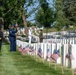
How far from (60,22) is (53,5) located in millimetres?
5322

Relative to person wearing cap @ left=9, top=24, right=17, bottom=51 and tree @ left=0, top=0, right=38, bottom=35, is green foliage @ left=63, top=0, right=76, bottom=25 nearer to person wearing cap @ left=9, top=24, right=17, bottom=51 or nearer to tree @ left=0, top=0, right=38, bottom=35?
tree @ left=0, top=0, right=38, bottom=35

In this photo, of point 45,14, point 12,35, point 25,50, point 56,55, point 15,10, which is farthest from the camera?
point 45,14

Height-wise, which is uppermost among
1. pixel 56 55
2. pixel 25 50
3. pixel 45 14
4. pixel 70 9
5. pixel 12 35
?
pixel 70 9

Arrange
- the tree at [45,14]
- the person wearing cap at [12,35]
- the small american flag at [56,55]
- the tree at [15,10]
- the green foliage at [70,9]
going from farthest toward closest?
the green foliage at [70,9] < the tree at [45,14] < the tree at [15,10] < the person wearing cap at [12,35] < the small american flag at [56,55]

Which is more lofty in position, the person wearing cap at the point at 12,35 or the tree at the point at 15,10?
the tree at the point at 15,10

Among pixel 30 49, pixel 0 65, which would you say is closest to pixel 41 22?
pixel 30 49

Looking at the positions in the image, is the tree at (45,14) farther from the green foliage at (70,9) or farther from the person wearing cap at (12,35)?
the person wearing cap at (12,35)

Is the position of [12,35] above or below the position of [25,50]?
above

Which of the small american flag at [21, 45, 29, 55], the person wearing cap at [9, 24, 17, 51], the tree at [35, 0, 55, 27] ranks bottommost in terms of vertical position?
the small american flag at [21, 45, 29, 55]

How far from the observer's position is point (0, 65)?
1936 cm

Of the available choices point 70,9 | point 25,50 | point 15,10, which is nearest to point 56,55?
point 25,50

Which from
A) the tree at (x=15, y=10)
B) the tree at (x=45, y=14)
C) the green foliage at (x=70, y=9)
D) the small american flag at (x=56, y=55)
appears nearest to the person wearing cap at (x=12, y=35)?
the small american flag at (x=56, y=55)

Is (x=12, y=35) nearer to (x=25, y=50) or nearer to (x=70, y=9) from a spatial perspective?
(x=25, y=50)

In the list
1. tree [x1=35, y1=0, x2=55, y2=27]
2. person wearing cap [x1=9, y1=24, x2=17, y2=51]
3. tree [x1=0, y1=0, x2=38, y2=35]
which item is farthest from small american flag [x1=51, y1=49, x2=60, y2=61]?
tree [x1=35, y1=0, x2=55, y2=27]
